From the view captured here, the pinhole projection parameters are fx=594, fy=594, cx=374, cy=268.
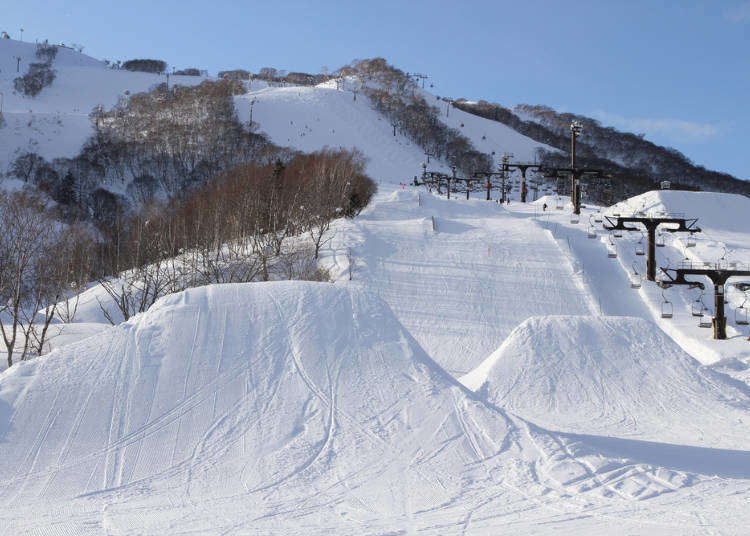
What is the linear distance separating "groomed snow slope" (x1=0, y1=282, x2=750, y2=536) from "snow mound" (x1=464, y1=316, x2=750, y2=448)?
1.87 meters

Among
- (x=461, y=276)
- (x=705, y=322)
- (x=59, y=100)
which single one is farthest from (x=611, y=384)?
(x=59, y=100)

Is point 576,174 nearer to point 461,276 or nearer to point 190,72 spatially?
point 461,276

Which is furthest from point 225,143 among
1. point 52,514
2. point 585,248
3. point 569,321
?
point 52,514

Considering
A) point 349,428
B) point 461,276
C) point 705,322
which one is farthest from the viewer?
point 461,276

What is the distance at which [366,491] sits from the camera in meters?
8.26

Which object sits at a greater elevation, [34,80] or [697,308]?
[34,80]

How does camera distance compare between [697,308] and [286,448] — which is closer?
[286,448]

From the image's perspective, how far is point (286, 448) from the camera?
9281mm

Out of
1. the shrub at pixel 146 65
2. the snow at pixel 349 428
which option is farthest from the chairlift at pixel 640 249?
the shrub at pixel 146 65

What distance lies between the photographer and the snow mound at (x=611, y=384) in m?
12.2

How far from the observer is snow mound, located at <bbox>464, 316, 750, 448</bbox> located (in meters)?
12.2

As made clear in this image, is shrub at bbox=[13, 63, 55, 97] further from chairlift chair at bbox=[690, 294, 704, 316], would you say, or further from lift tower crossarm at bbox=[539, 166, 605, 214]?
→ chairlift chair at bbox=[690, 294, 704, 316]

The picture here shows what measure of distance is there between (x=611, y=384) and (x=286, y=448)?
856 centimetres

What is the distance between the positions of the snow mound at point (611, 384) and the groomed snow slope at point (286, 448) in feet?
6.15
